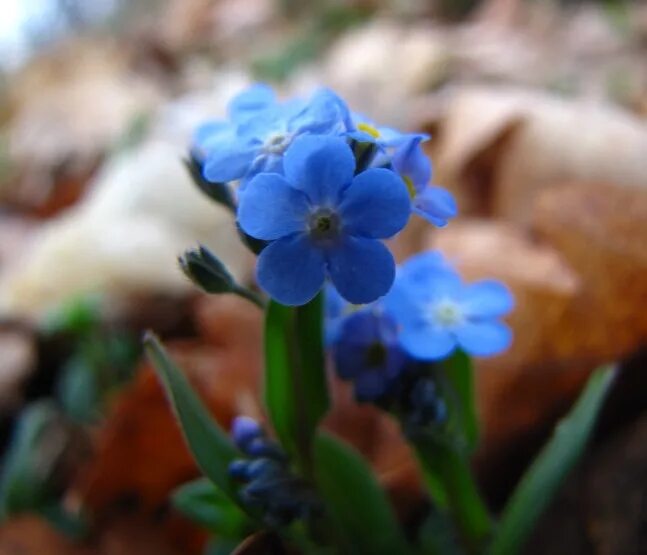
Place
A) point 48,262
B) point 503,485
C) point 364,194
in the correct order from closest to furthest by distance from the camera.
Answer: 1. point 364,194
2. point 503,485
3. point 48,262

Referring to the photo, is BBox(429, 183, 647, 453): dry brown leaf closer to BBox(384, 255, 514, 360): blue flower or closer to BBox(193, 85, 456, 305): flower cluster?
BBox(384, 255, 514, 360): blue flower

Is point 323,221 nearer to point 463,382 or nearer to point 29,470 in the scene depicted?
point 463,382

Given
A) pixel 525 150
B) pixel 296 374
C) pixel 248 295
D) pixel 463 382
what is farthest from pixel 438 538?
pixel 525 150

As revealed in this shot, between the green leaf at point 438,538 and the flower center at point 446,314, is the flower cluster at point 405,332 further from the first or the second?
the green leaf at point 438,538

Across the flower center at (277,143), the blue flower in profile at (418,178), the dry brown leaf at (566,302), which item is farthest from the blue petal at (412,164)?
the dry brown leaf at (566,302)

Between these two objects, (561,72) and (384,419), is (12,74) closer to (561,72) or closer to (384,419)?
(561,72)

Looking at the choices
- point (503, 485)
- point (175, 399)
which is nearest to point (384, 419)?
point (503, 485)
